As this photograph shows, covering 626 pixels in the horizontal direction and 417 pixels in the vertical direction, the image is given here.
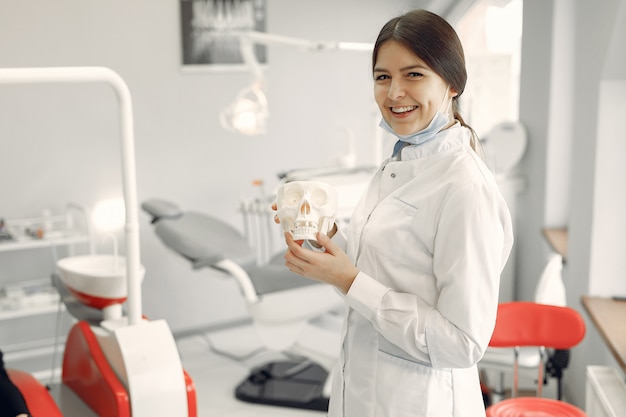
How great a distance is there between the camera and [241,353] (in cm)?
385

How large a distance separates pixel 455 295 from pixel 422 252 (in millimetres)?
105

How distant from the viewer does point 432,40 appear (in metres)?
1.17

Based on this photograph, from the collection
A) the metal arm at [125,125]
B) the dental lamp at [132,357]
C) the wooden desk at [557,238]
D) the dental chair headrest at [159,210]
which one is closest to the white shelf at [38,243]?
the dental chair headrest at [159,210]

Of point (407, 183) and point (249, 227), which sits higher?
point (407, 183)

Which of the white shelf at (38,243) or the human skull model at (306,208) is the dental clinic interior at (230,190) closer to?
the white shelf at (38,243)

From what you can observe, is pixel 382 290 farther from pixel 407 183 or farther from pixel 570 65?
pixel 570 65

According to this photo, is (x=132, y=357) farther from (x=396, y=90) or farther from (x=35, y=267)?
(x=35, y=267)

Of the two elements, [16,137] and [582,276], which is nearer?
[582,276]

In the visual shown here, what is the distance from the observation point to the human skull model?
1.27 m

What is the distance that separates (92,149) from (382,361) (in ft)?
9.07

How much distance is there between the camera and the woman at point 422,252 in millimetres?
1158

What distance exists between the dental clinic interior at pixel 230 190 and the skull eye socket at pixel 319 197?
0.79 metres

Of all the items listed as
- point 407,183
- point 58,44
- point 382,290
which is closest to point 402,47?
point 407,183

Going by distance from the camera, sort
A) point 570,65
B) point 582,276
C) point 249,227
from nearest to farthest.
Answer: point 582,276, point 570,65, point 249,227
